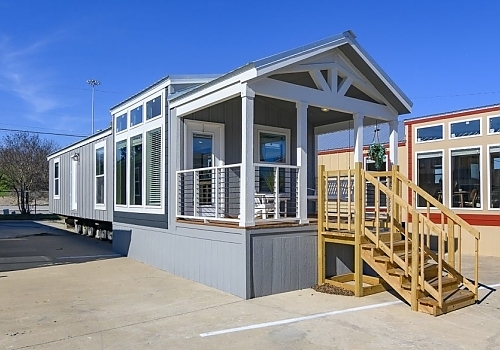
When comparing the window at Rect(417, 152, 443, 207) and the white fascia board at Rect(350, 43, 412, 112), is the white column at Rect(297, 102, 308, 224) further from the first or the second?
the window at Rect(417, 152, 443, 207)

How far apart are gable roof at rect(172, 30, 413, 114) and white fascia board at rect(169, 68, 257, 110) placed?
0.09 feet

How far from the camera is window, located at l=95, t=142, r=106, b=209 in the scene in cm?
1177

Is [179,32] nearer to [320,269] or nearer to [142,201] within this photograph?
[142,201]

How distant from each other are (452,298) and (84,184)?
11.0 metres

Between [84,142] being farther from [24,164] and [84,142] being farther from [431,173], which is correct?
[24,164]

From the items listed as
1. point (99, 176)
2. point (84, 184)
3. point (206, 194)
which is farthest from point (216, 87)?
point (84, 184)

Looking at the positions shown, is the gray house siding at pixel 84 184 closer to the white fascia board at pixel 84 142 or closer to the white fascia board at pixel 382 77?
the white fascia board at pixel 84 142

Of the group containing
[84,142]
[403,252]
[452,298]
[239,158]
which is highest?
[84,142]

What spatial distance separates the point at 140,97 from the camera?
924 cm

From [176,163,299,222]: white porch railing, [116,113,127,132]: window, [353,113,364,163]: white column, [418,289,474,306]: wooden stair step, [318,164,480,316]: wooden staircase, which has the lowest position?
[418,289,474,306]: wooden stair step

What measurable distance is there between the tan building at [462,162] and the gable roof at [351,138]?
0.93 m

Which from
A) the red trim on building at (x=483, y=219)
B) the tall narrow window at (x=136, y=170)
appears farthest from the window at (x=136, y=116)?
the red trim on building at (x=483, y=219)

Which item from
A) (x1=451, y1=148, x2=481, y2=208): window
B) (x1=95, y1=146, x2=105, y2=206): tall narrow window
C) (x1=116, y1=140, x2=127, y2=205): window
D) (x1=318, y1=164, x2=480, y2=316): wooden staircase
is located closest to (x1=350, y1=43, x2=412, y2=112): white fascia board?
(x1=318, y1=164, x2=480, y2=316): wooden staircase

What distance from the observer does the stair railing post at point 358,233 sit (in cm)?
614
